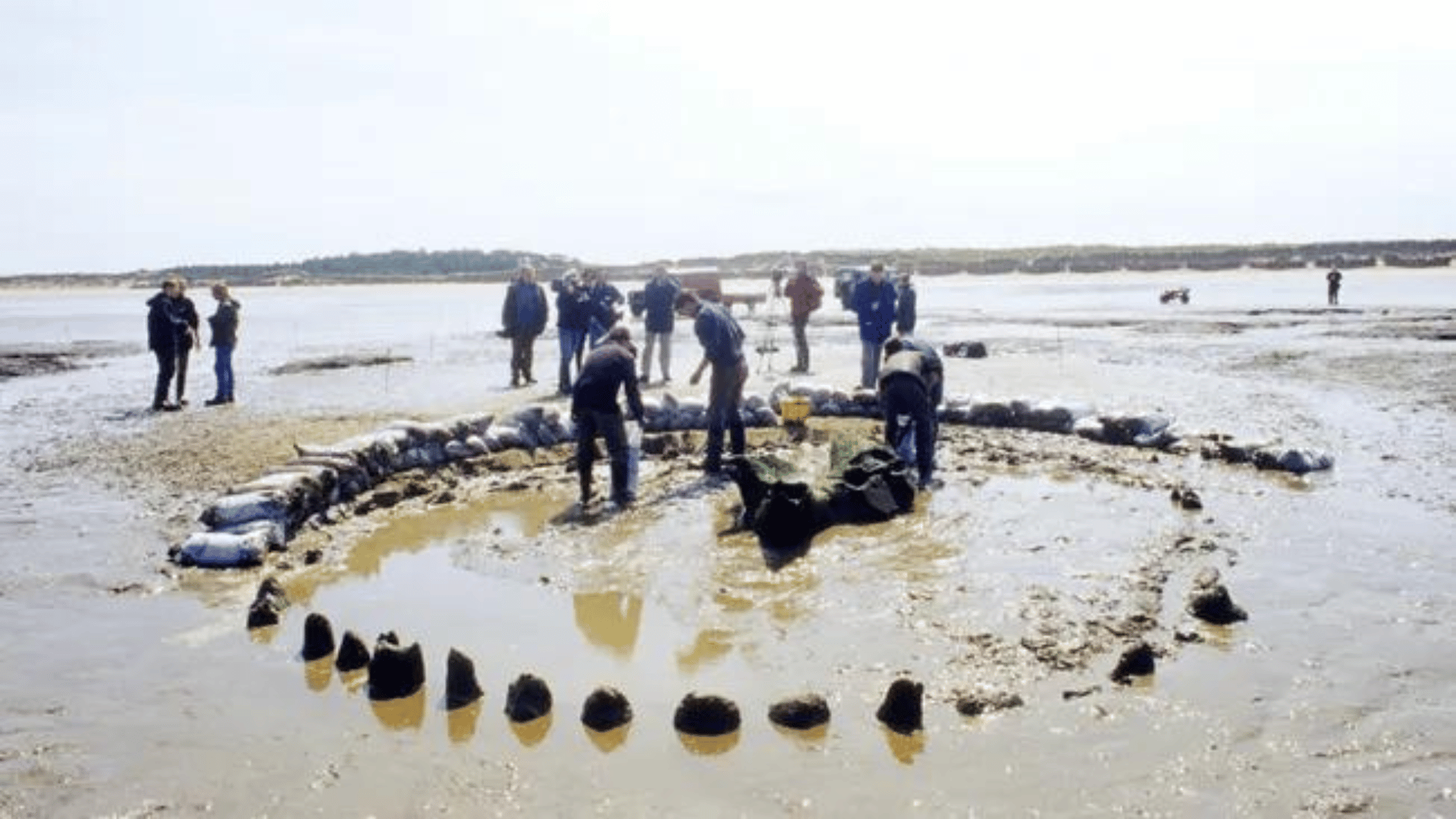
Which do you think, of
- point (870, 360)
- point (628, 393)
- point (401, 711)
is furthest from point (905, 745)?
point (870, 360)

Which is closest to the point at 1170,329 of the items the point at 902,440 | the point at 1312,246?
the point at 902,440

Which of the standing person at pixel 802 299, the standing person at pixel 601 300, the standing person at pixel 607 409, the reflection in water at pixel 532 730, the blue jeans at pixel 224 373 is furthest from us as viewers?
the standing person at pixel 802 299

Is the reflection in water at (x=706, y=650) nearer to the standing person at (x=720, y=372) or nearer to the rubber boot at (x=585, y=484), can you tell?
the rubber boot at (x=585, y=484)

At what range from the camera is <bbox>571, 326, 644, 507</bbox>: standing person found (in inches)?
368

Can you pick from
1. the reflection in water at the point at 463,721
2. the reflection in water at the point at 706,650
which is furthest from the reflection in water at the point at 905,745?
the reflection in water at the point at 463,721

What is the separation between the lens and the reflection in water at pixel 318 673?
18.3 feet

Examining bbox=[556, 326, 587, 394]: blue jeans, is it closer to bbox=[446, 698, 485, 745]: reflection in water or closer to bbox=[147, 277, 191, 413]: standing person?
bbox=[147, 277, 191, 413]: standing person

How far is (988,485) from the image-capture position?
32.8 ft

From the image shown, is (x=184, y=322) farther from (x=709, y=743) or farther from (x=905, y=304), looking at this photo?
(x=709, y=743)

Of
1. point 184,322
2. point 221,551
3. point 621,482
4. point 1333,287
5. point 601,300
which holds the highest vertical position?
point 1333,287

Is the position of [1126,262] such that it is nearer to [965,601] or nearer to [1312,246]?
[1312,246]

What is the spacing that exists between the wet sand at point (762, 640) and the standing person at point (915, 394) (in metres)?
0.45

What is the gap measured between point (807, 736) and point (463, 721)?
153 cm

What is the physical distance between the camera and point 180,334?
1510 centimetres
